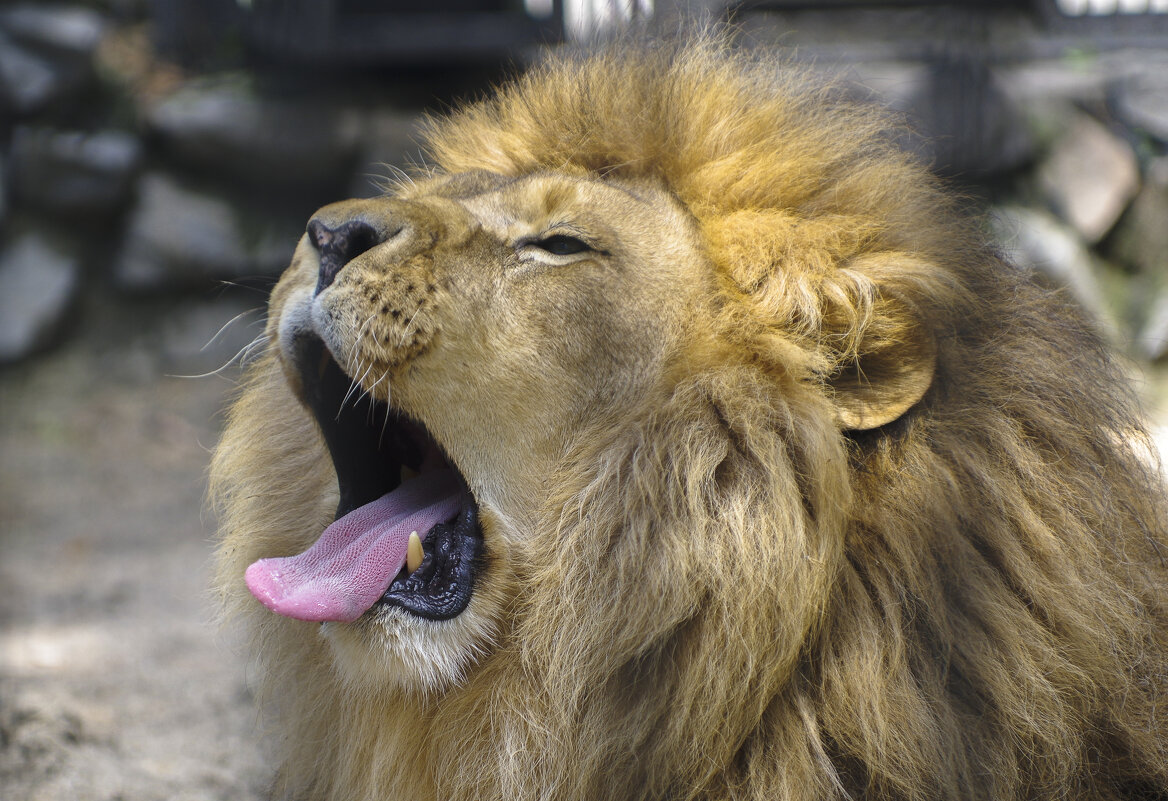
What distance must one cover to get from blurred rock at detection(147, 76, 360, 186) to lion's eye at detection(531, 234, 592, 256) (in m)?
4.68

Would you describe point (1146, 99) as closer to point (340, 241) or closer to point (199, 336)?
point (199, 336)

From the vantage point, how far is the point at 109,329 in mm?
6102

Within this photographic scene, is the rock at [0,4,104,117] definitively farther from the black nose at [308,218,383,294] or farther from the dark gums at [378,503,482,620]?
the dark gums at [378,503,482,620]

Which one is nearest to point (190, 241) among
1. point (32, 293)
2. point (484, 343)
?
point (32, 293)

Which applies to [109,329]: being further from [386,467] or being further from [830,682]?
[830,682]

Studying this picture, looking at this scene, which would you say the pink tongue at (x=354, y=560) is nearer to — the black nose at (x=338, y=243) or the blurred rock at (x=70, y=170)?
the black nose at (x=338, y=243)

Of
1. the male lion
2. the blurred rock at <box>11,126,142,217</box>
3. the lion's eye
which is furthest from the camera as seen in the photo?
the blurred rock at <box>11,126,142,217</box>

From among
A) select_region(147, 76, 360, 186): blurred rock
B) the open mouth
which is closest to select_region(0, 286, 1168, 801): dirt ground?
the open mouth

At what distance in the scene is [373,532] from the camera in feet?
5.55

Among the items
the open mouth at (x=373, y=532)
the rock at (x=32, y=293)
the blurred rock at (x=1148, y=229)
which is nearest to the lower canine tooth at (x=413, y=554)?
the open mouth at (x=373, y=532)

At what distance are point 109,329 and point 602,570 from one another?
5.31 m

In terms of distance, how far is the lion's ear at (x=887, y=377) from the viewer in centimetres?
157

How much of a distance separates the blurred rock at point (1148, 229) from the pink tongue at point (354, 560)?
5368mm

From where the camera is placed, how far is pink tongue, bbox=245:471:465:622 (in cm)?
157
